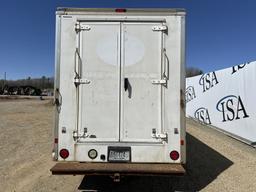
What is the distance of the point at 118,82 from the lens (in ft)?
13.9

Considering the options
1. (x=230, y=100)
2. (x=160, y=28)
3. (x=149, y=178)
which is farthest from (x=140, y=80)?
(x=230, y=100)

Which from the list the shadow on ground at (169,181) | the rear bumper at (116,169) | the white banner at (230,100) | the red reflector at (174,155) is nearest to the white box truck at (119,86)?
the red reflector at (174,155)

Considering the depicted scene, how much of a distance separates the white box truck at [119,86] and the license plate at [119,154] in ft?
0.05

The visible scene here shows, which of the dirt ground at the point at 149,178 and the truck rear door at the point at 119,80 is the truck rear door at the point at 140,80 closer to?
the truck rear door at the point at 119,80

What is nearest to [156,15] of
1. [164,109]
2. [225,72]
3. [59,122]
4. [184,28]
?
[184,28]

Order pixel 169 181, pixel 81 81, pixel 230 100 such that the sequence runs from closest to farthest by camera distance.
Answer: pixel 81 81 < pixel 169 181 < pixel 230 100

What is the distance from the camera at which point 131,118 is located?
166 inches

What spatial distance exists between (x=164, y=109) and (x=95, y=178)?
234 centimetres

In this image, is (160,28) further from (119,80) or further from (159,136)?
(159,136)

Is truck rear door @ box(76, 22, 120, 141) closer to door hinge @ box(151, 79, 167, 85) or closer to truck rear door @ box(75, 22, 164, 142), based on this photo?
truck rear door @ box(75, 22, 164, 142)

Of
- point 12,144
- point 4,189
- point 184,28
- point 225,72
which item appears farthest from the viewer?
point 225,72

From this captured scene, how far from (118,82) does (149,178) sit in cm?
232

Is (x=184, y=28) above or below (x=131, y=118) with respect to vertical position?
above

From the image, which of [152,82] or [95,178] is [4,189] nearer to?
[95,178]
